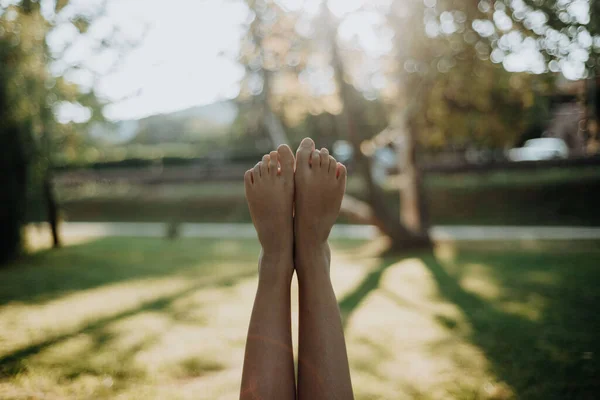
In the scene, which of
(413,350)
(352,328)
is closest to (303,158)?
(413,350)

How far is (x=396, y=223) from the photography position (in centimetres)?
596

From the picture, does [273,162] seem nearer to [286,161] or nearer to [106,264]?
[286,161]

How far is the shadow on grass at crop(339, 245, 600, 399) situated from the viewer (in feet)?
6.05

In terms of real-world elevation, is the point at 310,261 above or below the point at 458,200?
above

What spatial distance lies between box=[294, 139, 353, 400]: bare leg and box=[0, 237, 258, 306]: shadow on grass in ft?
8.52

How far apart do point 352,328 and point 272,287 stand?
1393mm

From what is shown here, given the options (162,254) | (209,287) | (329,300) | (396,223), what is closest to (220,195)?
(162,254)

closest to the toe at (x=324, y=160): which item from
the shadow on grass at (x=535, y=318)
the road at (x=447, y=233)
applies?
the shadow on grass at (x=535, y=318)

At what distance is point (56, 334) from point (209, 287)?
4.90ft

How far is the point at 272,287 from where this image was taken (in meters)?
1.43

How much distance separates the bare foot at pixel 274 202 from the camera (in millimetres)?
1586

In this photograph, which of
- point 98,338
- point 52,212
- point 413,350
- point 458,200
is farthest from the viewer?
point 458,200

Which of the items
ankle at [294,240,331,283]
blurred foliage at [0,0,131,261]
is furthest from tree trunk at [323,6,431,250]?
ankle at [294,240,331,283]

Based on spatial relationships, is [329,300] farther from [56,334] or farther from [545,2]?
[545,2]
